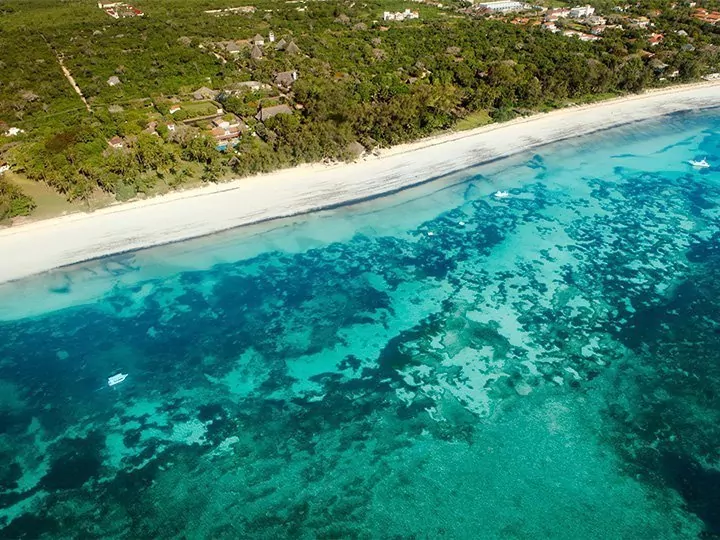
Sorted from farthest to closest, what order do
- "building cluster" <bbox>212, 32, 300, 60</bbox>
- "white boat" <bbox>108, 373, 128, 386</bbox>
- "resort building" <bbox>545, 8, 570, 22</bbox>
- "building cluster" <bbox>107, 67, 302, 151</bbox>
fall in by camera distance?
1. "resort building" <bbox>545, 8, 570, 22</bbox>
2. "building cluster" <bbox>212, 32, 300, 60</bbox>
3. "building cluster" <bbox>107, 67, 302, 151</bbox>
4. "white boat" <bbox>108, 373, 128, 386</bbox>

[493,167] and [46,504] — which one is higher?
[493,167]

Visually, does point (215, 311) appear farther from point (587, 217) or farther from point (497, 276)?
point (587, 217)

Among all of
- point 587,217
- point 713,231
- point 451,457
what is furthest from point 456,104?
point 451,457

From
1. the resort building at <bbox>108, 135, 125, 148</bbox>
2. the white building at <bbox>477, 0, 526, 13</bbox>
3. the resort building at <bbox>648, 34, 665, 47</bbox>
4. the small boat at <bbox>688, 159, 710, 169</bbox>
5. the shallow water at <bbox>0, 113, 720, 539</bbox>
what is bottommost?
the shallow water at <bbox>0, 113, 720, 539</bbox>

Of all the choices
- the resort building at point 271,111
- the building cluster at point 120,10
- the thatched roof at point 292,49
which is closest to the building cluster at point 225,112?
the resort building at point 271,111

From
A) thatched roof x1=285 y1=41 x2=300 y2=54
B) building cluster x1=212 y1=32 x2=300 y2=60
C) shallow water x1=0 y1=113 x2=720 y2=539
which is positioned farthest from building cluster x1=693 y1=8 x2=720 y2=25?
building cluster x1=212 y1=32 x2=300 y2=60

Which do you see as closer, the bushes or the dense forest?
the bushes

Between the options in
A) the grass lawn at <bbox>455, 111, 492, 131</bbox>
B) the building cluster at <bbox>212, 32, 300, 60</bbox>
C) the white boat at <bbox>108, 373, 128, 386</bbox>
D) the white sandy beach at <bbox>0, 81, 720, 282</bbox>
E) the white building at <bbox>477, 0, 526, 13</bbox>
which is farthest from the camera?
the white building at <bbox>477, 0, 526, 13</bbox>

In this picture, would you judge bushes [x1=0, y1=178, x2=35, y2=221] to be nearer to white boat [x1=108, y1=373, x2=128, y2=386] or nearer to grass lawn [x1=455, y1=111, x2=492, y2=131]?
white boat [x1=108, y1=373, x2=128, y2=386]
